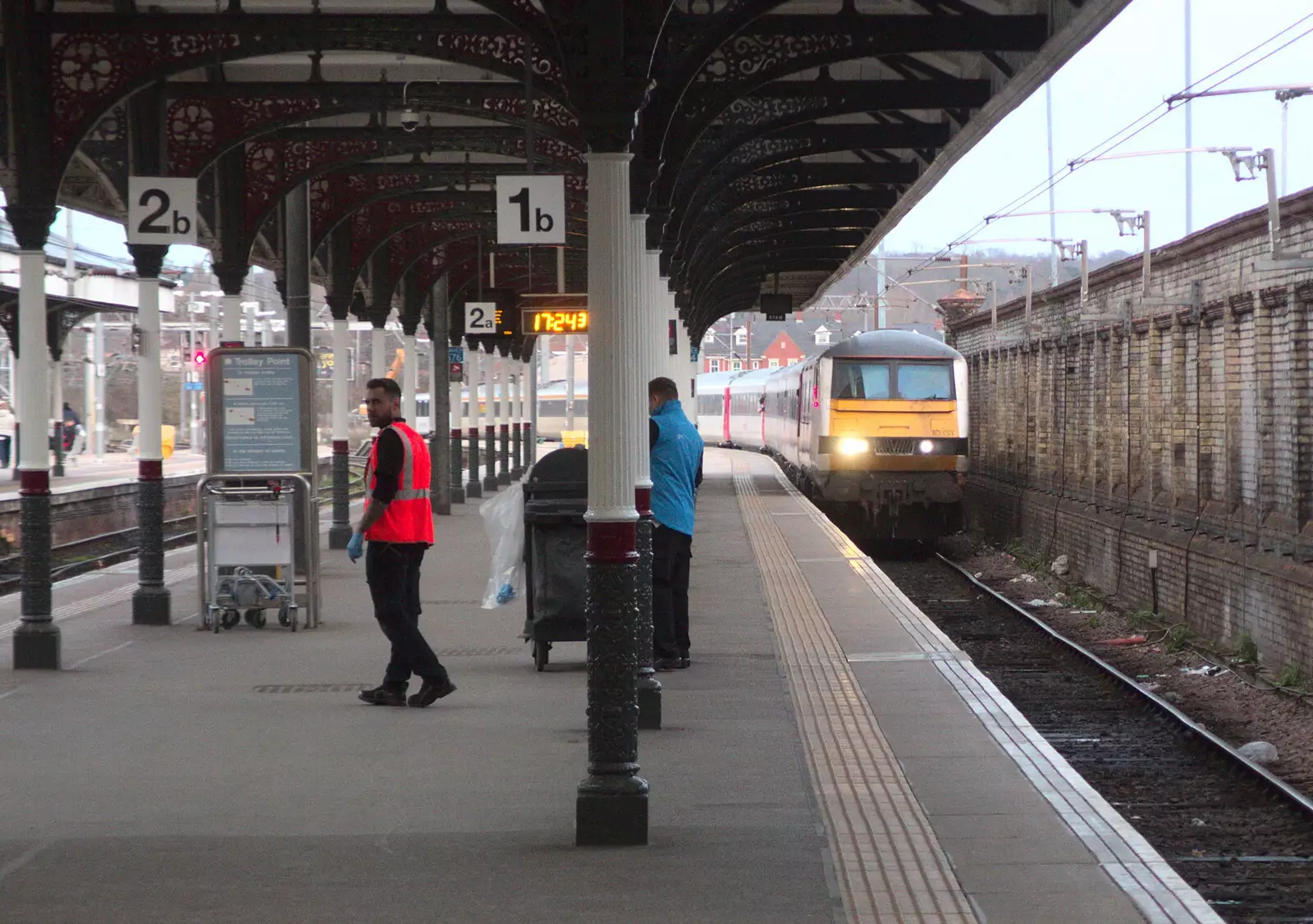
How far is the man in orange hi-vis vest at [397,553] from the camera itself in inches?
351

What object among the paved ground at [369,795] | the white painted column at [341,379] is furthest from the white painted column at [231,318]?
the white painted column at [341,379]

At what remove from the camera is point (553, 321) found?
18.2 metres

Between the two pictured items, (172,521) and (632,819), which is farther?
(172,521)

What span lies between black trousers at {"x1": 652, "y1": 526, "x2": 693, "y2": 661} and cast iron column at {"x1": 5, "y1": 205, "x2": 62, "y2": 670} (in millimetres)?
3668

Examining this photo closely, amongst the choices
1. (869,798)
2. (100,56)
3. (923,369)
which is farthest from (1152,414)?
(869,798)

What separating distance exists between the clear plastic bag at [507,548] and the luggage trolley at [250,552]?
254 cm

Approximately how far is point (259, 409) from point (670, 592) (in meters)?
4.44

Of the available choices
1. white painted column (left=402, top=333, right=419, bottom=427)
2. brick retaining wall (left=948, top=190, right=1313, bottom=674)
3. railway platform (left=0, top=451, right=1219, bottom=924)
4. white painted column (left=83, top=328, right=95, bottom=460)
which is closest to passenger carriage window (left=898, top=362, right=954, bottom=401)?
brick retaining wall (left=948, top=190, right=1313, bottom=674)

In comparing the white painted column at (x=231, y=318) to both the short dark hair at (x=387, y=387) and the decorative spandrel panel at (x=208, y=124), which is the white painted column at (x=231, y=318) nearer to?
the decorative spandrel panel at (x=208, y=124)

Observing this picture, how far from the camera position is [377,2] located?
1259 centimetres

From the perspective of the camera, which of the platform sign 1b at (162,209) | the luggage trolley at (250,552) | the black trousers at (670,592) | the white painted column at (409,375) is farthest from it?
the white painted column at (409,375)

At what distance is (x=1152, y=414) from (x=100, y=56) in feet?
41.4

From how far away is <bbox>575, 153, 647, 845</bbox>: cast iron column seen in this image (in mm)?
5969

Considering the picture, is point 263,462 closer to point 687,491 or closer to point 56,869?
point 687,491
